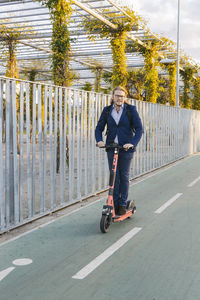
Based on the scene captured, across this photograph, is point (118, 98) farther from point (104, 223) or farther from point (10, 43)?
point (10, 43)

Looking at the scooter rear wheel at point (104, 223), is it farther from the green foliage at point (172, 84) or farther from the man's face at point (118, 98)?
the green foliage at point (172, 84)

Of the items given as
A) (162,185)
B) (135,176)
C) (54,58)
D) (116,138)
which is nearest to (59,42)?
(54,58)

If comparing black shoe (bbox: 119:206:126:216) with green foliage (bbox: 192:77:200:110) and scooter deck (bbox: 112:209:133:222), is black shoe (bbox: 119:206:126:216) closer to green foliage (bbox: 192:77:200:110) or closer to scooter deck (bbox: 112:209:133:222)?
scooter deck (bbox: 112:209:133:222)

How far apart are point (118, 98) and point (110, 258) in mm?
2342

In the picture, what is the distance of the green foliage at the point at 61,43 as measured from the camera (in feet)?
37.7

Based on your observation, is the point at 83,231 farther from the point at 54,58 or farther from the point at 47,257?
the point at 54,58

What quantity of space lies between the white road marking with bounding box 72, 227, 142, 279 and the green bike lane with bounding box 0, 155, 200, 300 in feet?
0.18

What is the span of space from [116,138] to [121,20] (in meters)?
12.1

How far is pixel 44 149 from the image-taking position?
6.22 m

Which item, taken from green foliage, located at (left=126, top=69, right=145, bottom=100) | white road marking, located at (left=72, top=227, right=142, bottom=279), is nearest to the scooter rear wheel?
white road marking, located at (left=72, top=227, right=142, bottom=279)

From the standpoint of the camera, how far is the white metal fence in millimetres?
5348

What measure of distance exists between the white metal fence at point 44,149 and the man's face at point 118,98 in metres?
1.13

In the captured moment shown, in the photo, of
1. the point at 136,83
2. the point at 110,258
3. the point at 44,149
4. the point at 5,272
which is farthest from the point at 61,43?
the point at 136,83

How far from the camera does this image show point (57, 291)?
3.53 m
